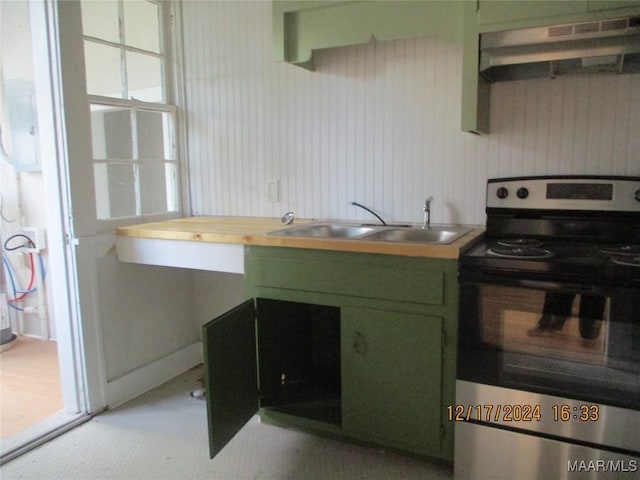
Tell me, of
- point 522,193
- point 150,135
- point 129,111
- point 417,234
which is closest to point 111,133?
point 129,111

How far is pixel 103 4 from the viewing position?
240cm

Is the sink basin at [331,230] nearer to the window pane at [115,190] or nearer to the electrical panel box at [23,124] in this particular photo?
the window pane at [115,190]

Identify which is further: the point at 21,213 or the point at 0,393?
the point at 21,213

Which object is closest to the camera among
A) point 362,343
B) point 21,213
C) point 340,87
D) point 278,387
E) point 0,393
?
point 362,343

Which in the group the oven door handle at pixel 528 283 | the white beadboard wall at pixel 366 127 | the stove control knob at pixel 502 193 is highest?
the white beadboard wall at pixel 366 127

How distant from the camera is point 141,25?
8.68ft

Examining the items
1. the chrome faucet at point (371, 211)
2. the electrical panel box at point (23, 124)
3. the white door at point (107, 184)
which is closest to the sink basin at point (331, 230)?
the chrome faucet at point (371, 211)

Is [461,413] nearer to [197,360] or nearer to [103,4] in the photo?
[197,360]

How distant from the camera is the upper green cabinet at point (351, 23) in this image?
194 cm

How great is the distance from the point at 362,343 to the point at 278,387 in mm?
553

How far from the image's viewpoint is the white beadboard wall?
199 centimetres

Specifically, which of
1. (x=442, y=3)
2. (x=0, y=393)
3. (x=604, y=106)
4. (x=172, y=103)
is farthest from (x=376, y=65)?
(x=0, y=393)

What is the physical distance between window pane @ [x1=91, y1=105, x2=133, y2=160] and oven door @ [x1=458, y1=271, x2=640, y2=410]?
1.80m

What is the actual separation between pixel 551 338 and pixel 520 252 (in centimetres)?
30
